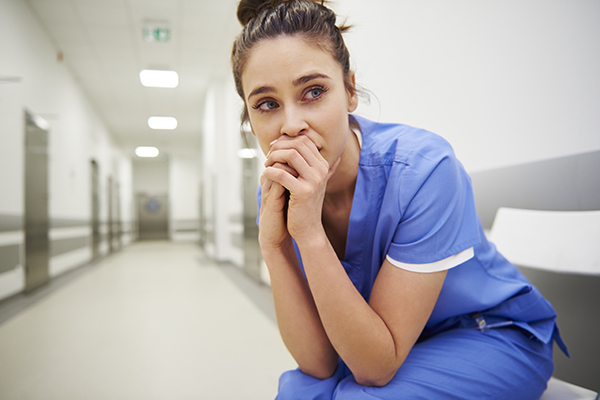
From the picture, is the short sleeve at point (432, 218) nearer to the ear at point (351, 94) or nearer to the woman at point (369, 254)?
the woman at point (369, 254)

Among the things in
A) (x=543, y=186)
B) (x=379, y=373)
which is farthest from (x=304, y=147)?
(x=543, y=186)

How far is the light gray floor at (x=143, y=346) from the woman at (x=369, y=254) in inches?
41.5

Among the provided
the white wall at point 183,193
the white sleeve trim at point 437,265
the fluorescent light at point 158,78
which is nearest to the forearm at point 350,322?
the white sleeve trim at point 437,265

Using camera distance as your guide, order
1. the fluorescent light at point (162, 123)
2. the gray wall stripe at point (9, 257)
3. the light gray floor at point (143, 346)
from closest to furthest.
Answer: the light gray floor at point (143, 346), the gray wall stripe at point (9, 257), the fluorescent light at point (162, 123)

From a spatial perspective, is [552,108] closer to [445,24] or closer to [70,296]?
[445,24]

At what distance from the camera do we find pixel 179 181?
14.9 m

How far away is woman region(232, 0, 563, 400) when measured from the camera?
78 cm

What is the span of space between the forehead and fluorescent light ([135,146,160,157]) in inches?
558

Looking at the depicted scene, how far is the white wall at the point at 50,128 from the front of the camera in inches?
151

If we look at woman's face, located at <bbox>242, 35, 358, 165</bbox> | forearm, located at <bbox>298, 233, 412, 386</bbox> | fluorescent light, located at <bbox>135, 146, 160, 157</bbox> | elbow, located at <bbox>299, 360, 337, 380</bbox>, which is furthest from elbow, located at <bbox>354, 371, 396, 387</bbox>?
fluorescent light, located at <bbox>135, 146, 160, 157</bbox>

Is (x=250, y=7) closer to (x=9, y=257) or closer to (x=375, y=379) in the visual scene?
(x=375, y=379)

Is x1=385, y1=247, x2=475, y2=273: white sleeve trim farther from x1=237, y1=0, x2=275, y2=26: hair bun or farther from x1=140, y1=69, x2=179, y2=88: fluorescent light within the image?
x1=140, y1=69, x2=179, y2=88: fluorescent light

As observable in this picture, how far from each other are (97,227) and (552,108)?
30.6 feet

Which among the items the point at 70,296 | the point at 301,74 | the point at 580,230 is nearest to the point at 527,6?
the point at 580,230
